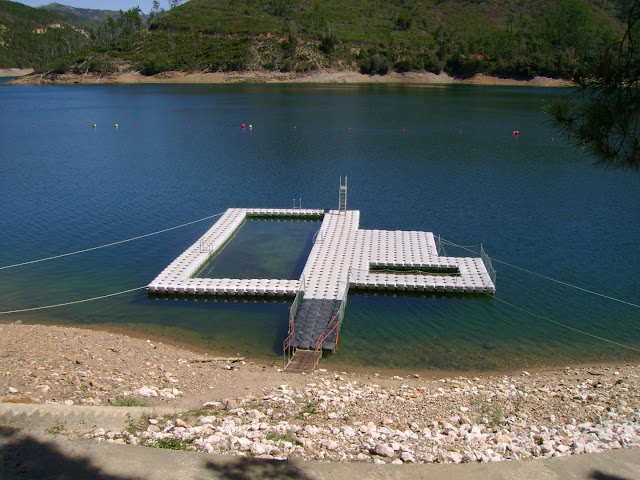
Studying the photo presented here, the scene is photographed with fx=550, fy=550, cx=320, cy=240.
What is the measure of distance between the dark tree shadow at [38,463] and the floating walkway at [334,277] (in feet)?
38.8

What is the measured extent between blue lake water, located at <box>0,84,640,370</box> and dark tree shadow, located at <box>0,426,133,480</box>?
12138mm

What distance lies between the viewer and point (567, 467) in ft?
38.4

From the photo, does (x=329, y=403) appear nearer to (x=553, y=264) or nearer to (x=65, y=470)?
(x=65, y=470)

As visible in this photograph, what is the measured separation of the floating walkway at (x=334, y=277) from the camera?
24.9 metres

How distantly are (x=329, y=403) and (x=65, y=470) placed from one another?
26.2 ft

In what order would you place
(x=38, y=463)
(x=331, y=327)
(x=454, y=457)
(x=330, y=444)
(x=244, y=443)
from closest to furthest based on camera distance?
(x=38, y=463) < (x=454, y=457) < (x=244, y=443) < (x=330, y=444) < (x=331, y=327)

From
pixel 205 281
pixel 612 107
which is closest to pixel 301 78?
pixel 205 281

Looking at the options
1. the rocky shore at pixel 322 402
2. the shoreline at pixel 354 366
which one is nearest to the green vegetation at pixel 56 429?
the rocky shore at pixel 322 402

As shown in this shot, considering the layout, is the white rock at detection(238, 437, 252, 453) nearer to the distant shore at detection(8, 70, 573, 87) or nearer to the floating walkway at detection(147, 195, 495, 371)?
the floating walkway at detection(147, 195, 495, 371)

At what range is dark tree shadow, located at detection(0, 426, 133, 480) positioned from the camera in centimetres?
1087

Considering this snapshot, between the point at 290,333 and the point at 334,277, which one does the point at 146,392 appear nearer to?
the point at 290,333

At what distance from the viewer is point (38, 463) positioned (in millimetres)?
11258

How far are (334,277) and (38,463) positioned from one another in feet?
63.9

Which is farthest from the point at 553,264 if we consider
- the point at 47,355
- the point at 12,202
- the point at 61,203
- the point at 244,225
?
the point at 12,202
